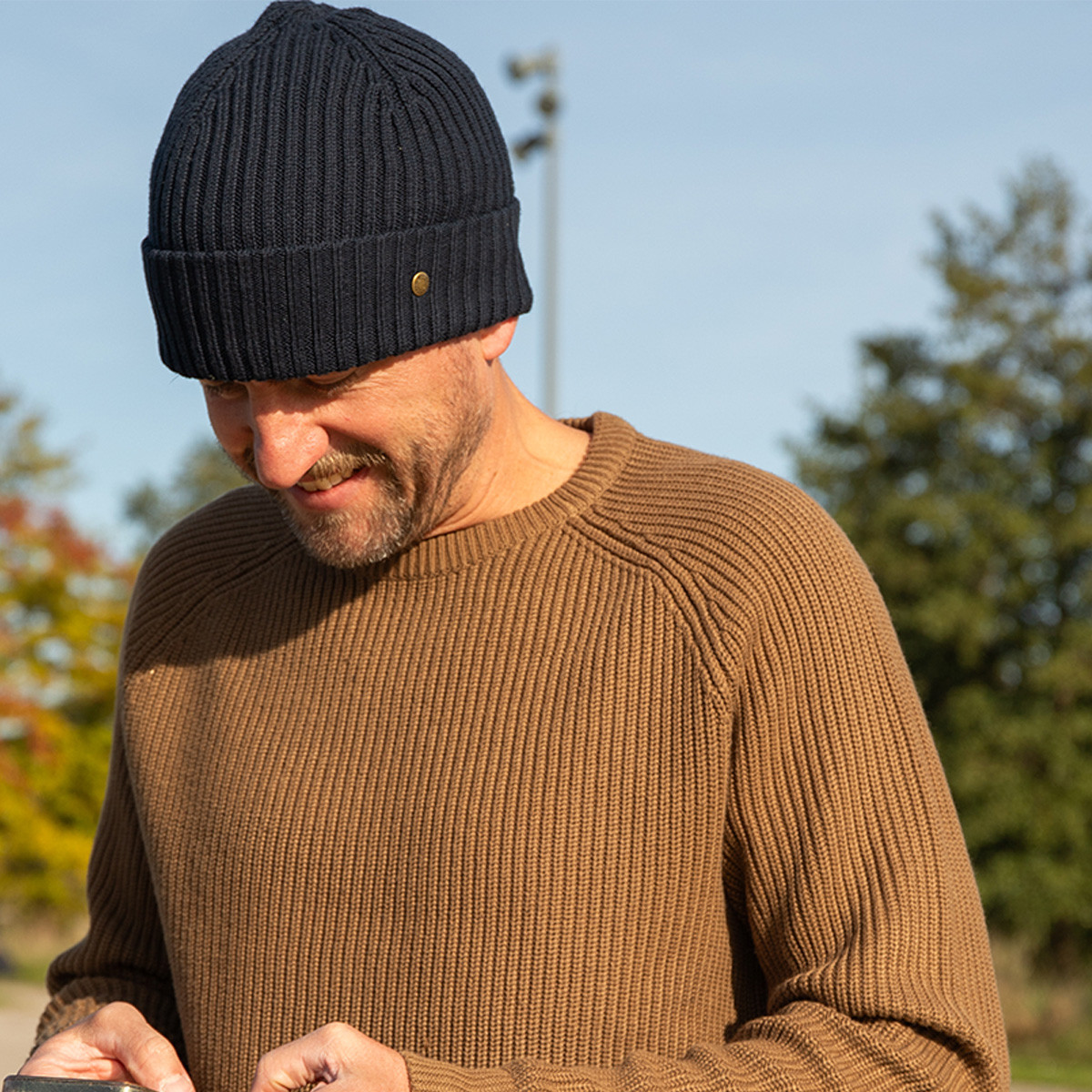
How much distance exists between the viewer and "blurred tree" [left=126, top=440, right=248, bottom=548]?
1837 inches

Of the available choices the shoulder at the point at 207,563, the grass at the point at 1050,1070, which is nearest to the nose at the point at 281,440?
the shoulder at the point at 207,563

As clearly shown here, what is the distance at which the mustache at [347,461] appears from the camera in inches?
82.7

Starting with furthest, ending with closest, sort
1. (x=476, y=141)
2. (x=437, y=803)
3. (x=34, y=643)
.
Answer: (x=34, y=643), (x=476, y=141), (x=437, y=803)

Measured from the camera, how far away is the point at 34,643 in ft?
49.0

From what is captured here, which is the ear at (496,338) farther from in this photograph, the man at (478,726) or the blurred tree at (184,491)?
the blurred tree at (184,491)

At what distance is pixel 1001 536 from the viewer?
70.2 feet

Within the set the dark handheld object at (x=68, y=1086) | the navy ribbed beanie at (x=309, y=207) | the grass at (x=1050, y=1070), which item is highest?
the navy ribbed beanie at (x=309, y=207)

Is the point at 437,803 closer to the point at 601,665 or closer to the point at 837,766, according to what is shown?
the point at 601,665

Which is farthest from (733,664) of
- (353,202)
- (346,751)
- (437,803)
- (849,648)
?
(353,202)

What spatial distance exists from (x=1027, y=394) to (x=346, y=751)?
2137 cm

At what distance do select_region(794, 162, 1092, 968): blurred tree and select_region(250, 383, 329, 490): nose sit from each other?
62.8 feet

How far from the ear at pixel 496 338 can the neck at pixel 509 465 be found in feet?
0.06

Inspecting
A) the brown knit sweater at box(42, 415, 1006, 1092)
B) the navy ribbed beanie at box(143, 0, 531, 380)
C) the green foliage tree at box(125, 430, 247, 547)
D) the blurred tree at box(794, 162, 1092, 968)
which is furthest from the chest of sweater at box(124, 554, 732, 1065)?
the green foliage tree at box(125, 430, 247, 547)

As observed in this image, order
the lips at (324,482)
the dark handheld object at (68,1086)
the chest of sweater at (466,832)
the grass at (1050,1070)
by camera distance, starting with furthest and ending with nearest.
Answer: the grass at (1050,1070), the lips at (324,482), the chest of sweater at (466,832), the dark handheld object at (68,1086)
